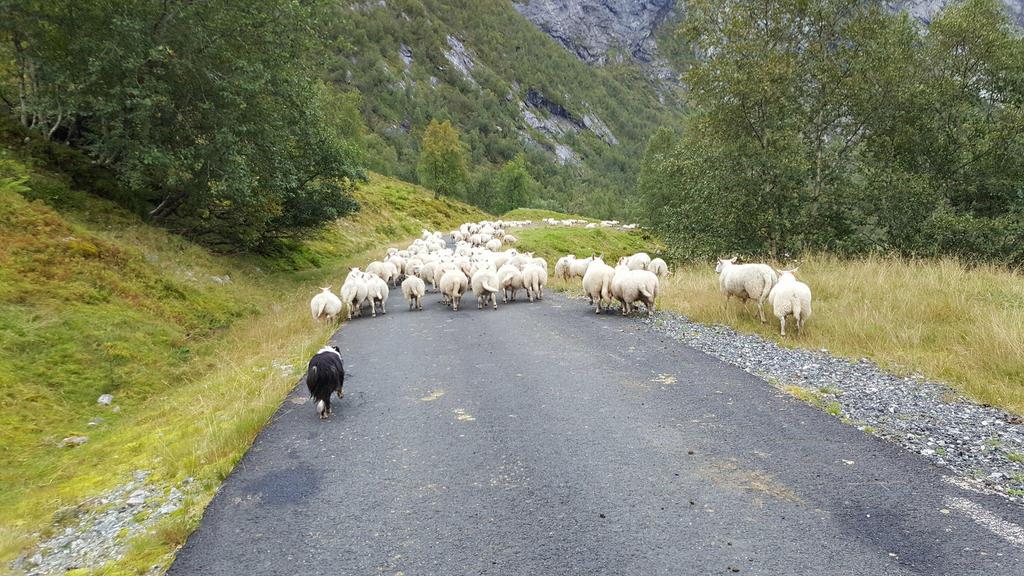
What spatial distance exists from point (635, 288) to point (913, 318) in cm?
577

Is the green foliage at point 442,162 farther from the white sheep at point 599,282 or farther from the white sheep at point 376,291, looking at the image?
the white sheep at point 599,282

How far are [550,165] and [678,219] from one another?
17035 cm

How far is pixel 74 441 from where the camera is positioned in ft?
26.6

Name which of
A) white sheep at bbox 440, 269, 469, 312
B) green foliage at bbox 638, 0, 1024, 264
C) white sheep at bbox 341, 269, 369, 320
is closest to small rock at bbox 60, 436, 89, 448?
white sheep at bbox 341, 269, 369, 320

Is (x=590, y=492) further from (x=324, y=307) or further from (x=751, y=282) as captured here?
(x=324, y=307)

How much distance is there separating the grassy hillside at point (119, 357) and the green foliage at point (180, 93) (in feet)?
6.94

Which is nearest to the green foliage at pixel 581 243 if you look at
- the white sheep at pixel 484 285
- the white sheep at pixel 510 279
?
the white sheep at pixel 510 279

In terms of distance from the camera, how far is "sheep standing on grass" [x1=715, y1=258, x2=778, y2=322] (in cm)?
1185

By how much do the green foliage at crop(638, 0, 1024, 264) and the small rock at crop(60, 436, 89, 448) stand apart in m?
19.6

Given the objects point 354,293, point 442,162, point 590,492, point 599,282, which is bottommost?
point 590,492

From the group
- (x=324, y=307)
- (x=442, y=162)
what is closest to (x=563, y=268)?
(x=324, y=307)

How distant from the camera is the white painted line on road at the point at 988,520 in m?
3.96

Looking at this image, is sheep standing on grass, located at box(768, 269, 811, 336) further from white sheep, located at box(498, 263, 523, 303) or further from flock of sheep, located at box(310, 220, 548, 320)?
white sheep, located at box(498, 263, 523, 303)

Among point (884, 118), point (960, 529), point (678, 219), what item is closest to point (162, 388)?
point (960, 529)
